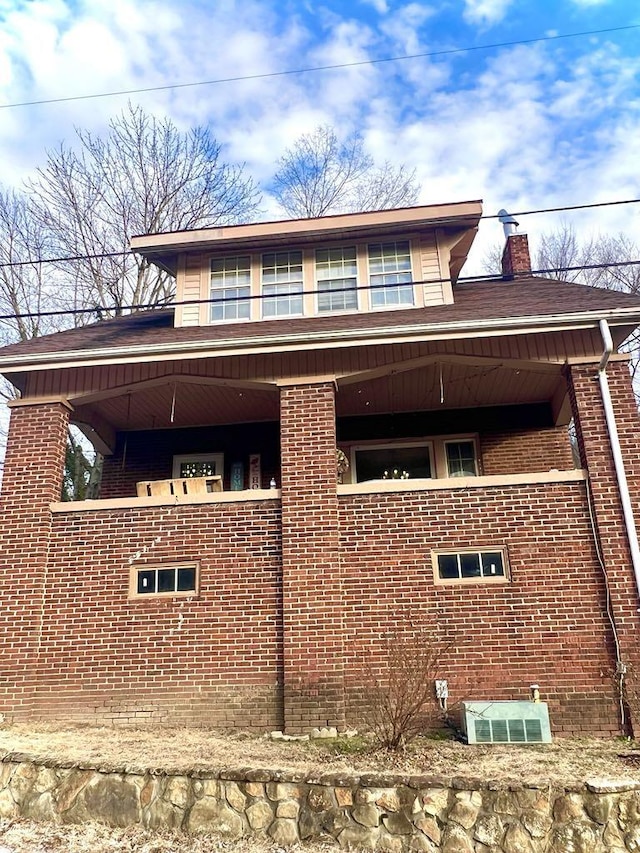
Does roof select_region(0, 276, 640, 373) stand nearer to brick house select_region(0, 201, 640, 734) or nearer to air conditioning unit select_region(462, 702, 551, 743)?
brick house select_region(0, 201, 640, 734)

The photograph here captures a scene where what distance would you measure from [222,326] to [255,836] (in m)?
7.16

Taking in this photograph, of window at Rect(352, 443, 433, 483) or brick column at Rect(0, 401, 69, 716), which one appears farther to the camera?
window at Rect(352, 443, 433, 483)

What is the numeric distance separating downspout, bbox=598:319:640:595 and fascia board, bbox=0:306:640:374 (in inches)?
15.4

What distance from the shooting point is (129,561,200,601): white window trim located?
8.55m

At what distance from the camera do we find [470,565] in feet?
27.3

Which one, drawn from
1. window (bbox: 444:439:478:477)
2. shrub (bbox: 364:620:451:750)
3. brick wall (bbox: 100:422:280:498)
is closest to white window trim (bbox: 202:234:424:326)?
brick wall (bbox: 100:422:280:498)

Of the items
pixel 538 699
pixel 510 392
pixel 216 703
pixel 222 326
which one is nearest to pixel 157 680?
pixel 216 703

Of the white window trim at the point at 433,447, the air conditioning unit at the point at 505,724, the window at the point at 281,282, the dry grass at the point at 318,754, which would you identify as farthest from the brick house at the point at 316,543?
the white window trim at the point at 433,447

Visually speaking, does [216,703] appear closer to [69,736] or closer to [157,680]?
[157,680]

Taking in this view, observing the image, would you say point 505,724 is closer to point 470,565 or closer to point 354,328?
point 470,565

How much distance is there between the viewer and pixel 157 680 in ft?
26.9

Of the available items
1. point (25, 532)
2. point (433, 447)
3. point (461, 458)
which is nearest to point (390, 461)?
point (433, 447)

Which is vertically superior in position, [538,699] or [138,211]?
[138,211]

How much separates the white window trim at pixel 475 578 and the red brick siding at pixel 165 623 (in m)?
2.00
